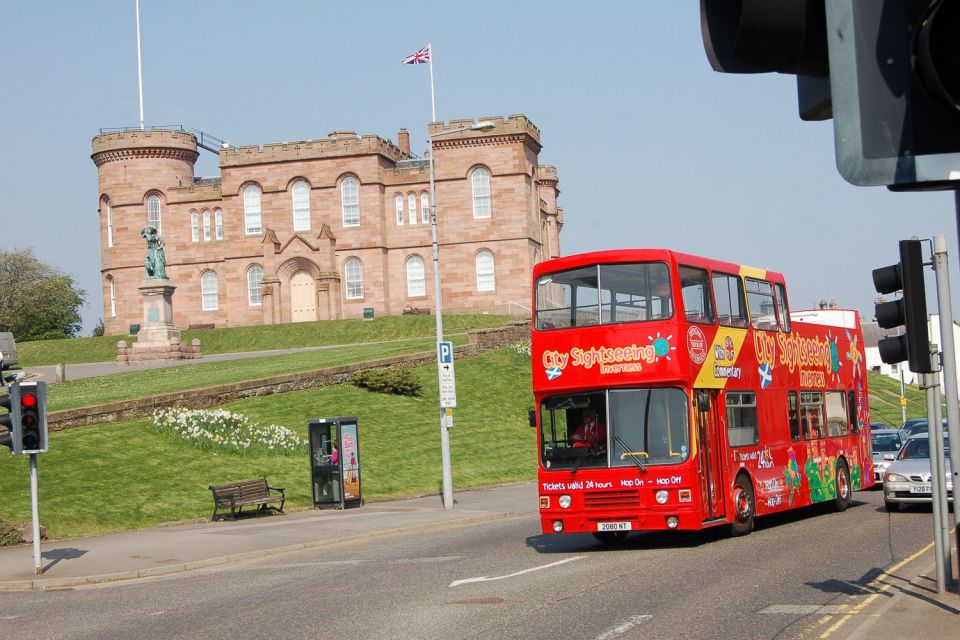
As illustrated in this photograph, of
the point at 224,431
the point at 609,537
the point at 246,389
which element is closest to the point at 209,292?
the point at 246,389

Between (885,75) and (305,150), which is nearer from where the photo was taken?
(885,75)

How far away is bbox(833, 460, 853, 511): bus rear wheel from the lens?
2325 cm

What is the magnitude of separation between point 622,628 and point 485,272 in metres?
63.3

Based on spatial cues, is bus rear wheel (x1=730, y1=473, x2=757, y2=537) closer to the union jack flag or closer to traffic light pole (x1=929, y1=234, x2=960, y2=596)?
traffic light pole (x1=929, y1=234, x2=960, y2=596)

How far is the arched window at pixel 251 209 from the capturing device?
75875 millimetres

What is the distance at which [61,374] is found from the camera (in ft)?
155

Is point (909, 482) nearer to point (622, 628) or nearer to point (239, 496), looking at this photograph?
point (622, 628)

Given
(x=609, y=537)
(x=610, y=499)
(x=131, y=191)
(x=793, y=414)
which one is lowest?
(x=609, y=537)

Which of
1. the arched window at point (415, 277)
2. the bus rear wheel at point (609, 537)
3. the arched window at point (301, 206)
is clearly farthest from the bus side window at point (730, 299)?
the arched window at point (301, 206)

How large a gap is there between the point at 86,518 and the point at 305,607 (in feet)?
41.1

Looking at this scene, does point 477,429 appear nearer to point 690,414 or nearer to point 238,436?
point 238,436

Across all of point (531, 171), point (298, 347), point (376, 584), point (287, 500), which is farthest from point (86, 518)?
point (531, 171)

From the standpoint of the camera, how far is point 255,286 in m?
75.7

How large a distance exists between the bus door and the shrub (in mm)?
25679
